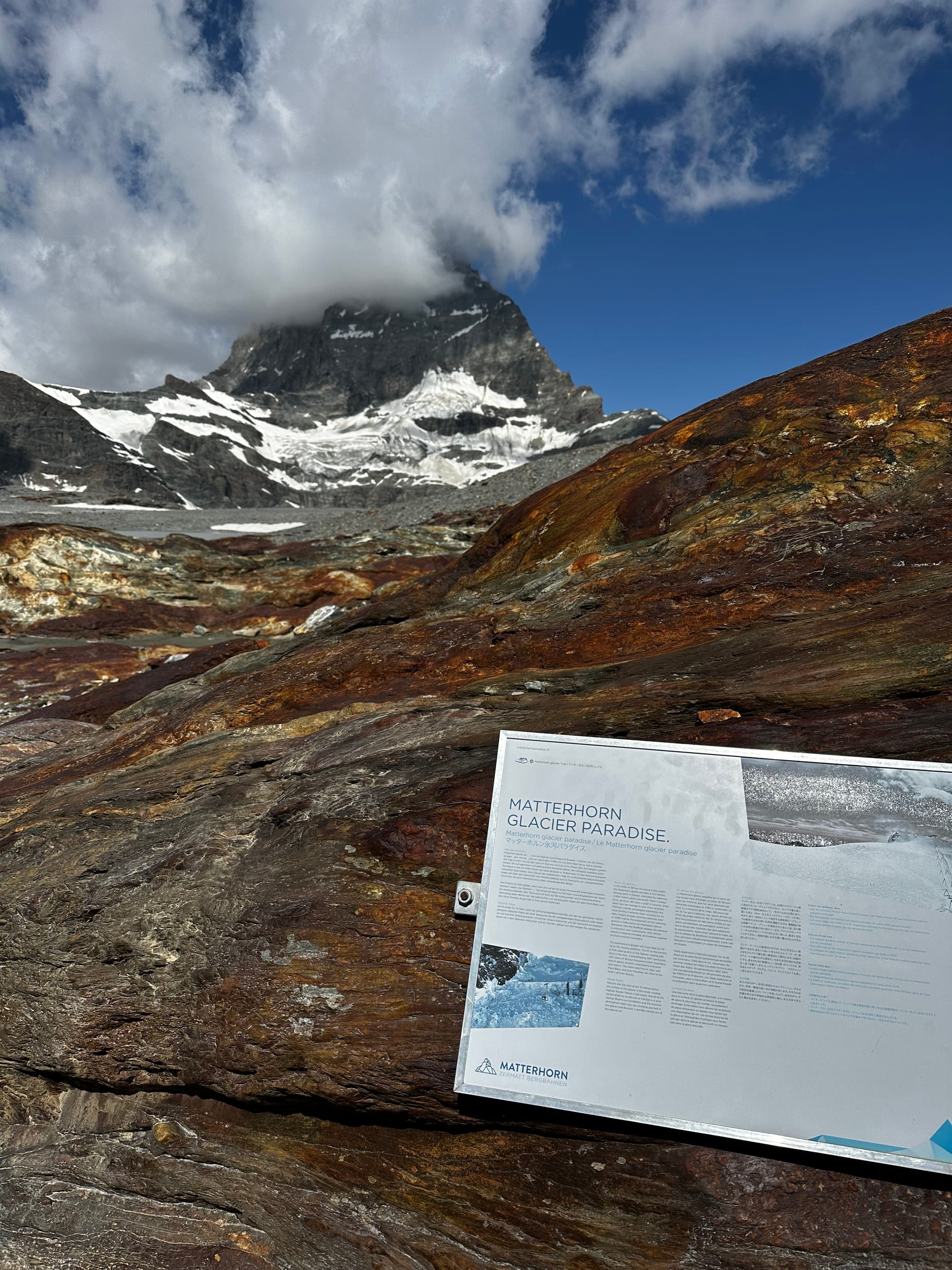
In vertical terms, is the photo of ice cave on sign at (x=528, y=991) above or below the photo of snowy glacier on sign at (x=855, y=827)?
below

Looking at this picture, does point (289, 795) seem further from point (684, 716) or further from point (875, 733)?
point (875, 733)

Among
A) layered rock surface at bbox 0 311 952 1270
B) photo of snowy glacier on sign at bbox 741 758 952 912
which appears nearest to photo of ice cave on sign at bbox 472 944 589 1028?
layered rock surface at bbox 0 311 952 1270

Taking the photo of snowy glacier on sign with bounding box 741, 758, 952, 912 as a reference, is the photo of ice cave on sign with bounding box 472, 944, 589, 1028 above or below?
below

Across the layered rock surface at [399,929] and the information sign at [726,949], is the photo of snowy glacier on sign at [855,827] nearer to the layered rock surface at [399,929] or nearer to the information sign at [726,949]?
the information sign at [726,949]

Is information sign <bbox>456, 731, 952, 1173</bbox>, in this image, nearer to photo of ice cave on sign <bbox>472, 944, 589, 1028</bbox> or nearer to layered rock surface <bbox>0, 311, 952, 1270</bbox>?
photo of ice cave on sign <bbox>472, 944, 589, 1028</bbox>

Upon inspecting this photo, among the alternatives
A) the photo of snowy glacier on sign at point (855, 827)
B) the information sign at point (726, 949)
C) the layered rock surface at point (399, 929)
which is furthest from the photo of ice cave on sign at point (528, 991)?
the photo of snowy glacier on sign at point (855, 827)

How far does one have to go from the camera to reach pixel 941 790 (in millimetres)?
4082

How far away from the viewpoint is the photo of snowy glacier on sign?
3.88 metres

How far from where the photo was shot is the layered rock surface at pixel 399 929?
13.0ft

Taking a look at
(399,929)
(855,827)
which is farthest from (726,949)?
(399,929)

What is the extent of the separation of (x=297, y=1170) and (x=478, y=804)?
8.70ft

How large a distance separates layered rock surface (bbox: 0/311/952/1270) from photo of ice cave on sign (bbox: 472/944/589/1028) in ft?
1.98

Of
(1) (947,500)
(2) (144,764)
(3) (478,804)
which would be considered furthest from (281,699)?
(1) (947,500)

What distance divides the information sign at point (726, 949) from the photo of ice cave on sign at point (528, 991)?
11 millimetres
